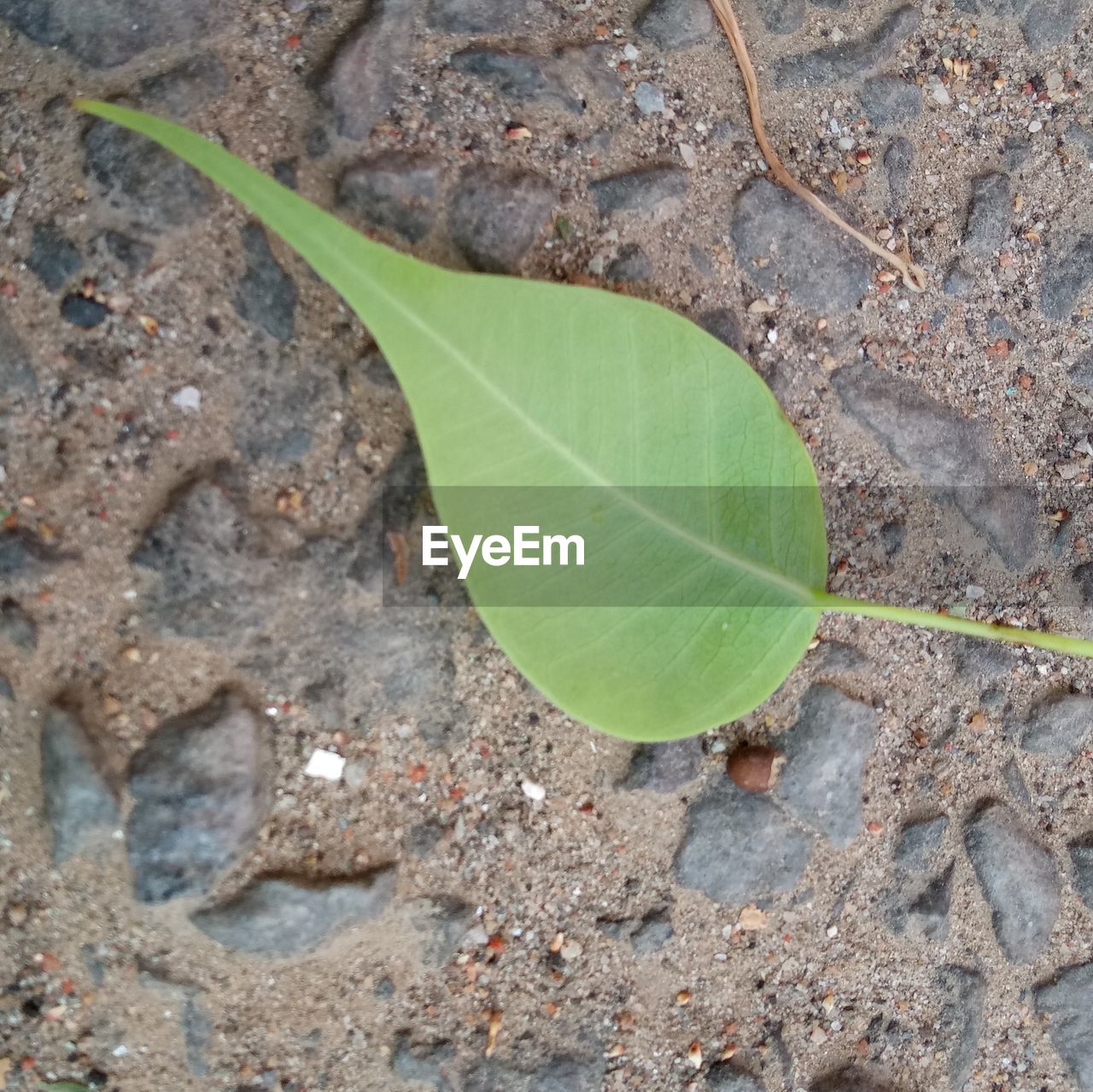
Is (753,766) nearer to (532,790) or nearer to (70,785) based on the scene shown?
(532,790)

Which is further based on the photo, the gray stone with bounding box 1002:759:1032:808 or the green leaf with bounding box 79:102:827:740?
the gray stone with bounding box 1002:759:1032:808

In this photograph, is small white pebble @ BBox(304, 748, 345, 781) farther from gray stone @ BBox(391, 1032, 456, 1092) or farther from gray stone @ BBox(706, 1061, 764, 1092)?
gray stone @ BBox(706, 1061, 764, 1092)

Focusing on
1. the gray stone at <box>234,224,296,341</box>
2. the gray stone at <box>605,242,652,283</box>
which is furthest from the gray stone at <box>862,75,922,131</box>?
the gray stone at <box>234,224,296,341</box>

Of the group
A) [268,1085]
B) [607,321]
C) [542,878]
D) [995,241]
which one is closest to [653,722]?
[542,878]

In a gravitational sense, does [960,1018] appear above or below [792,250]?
below

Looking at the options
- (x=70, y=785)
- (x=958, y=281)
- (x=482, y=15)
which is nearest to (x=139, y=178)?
(x=482, y=15)

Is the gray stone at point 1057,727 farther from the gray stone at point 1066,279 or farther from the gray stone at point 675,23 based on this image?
the gray stone at point 675,23
